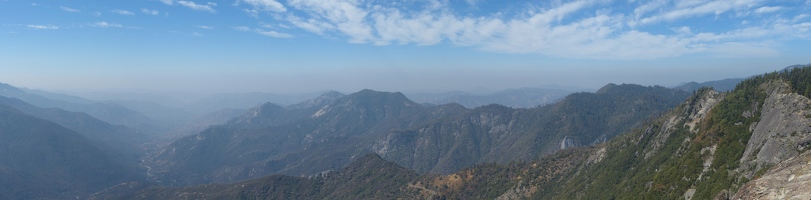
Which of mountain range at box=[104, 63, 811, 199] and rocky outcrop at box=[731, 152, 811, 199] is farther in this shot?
mountain range at box=[104, 63, 811, 199]

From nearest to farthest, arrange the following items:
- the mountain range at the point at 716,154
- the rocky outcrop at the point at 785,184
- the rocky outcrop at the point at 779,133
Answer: the rocky outcrop at the point at 785,184, the mountain range at the point at 716,154, the rocky outcrop at the point at 779,133

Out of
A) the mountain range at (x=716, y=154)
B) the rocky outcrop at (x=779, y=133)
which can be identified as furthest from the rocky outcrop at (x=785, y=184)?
the rocky outcrop at (x=779, y=133)

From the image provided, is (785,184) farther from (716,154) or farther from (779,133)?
(716,154)

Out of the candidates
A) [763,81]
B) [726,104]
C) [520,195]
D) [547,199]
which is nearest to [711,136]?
[726,104]

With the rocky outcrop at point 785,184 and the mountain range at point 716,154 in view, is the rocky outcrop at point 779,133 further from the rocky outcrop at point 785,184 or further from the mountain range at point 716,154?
the rocky outcrop at point 785,184

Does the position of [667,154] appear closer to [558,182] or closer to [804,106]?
[804,106]

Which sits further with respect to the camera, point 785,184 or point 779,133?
point 779,133

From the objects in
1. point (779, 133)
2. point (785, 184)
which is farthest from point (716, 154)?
point (785, 184)

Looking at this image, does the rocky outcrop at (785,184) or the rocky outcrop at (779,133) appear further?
the rocky outcrop at (779,133)

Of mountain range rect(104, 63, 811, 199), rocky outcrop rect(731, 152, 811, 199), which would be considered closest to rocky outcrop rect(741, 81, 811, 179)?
mountain range rect(104, 63, 811, 199)

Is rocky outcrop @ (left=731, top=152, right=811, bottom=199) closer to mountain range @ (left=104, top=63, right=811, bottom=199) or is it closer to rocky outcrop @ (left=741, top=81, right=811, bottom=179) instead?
mountain range @ (left=104, top=63, right=811, bottom=199)

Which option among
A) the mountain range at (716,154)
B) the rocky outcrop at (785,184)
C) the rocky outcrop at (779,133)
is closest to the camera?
the rocky outcrop at (785,184)
